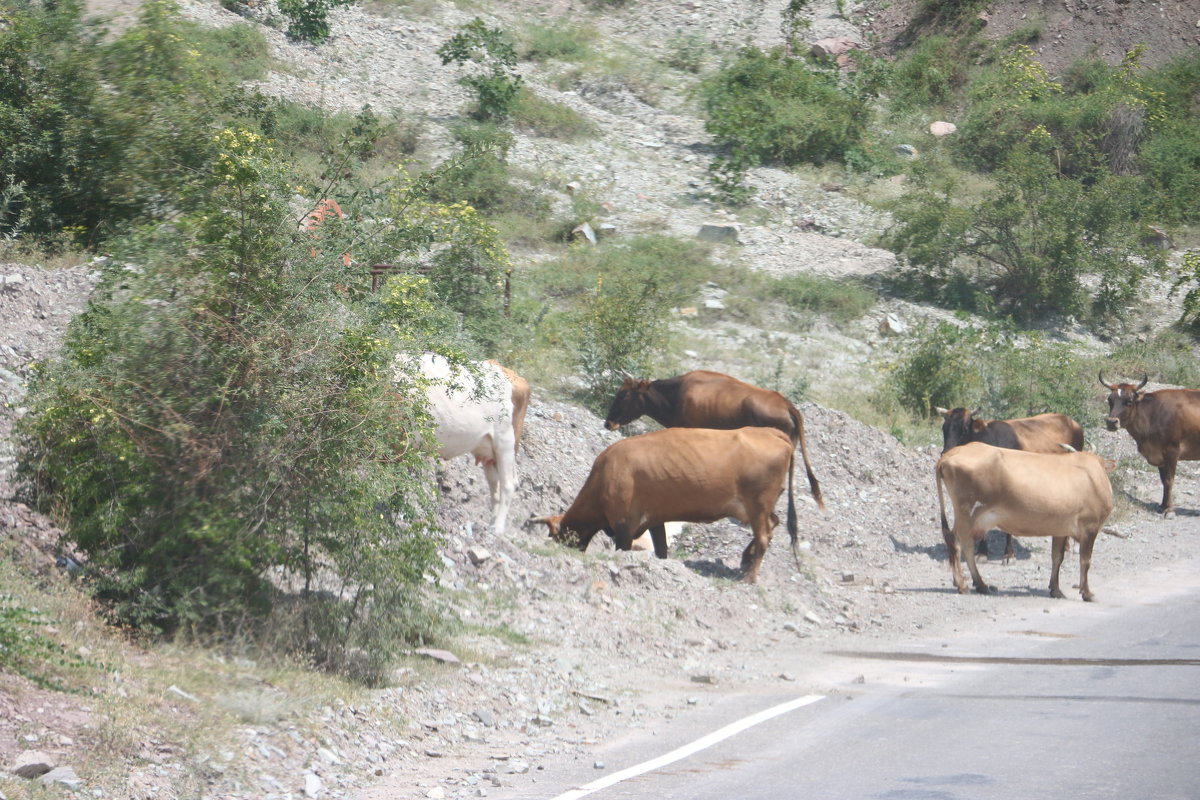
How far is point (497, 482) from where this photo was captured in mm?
13508

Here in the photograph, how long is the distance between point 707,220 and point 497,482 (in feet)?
56.8

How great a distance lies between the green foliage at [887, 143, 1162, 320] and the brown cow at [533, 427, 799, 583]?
16.6 m

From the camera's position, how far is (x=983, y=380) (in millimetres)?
Result: 22281

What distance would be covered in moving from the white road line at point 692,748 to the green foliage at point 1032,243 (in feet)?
68.1

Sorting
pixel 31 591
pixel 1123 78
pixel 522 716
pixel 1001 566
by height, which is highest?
pixel 1123 78

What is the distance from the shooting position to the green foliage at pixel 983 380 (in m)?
22.0

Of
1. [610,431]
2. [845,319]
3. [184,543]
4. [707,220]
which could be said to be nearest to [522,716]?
[184,543]

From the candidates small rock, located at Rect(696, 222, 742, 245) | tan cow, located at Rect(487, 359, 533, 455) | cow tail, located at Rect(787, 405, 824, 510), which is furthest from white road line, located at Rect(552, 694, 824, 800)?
small rock, located at Rect(696, 222, 742, 245)

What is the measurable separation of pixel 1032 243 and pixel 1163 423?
8441mm

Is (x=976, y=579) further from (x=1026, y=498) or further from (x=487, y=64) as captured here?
(x=487, y=64)

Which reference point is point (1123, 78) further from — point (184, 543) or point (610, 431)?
point (184, 543)

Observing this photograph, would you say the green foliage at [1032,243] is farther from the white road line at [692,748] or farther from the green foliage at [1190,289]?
the white road line at [692,748]

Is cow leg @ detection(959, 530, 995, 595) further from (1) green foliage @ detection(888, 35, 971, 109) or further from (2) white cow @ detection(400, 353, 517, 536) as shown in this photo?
(1) green foliage @ detection(888, 35, 971, 109)

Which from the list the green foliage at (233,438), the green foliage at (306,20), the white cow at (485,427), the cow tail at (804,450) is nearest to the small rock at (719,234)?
the green foliage at (306,20)
